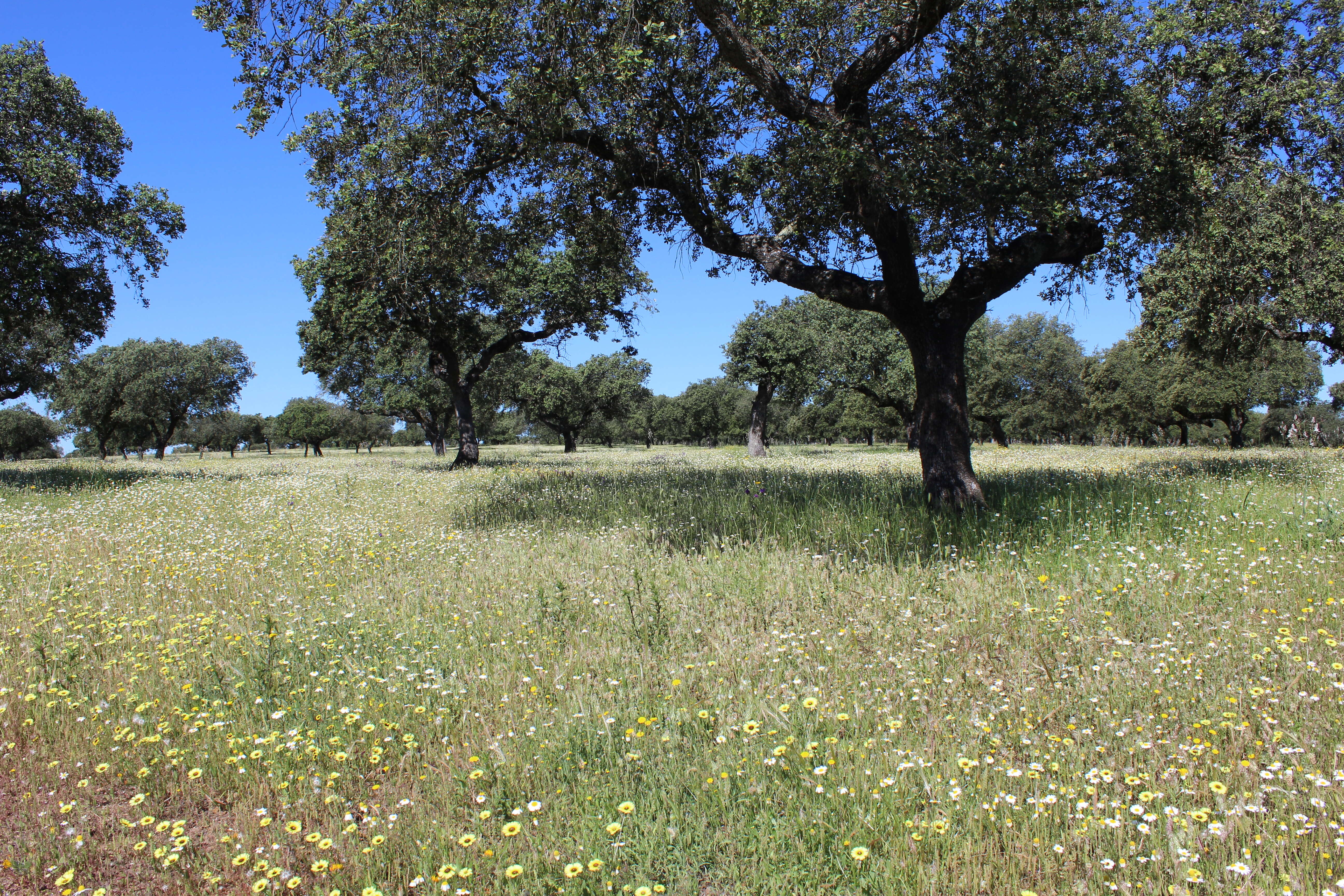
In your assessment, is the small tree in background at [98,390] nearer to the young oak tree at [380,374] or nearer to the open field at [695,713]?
the young oak tree at [380,374]

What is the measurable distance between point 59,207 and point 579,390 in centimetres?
5125

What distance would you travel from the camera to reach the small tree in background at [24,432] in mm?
79938

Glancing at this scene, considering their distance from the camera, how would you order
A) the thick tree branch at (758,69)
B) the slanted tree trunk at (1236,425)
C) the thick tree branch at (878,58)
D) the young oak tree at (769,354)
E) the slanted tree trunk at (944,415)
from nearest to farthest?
the thick tree branch at (758,69)
the thick tree branch at (878,58)
the slanted tree trunk at (944,415)
the young oak tree at (769,354)
the slanted tree trunk at (1236,425)

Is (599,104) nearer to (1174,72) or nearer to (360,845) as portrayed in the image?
(360,845)

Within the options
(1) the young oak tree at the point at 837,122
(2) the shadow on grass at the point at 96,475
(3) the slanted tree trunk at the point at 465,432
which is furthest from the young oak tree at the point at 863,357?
(2) the shadow on grass at the point at 96,475

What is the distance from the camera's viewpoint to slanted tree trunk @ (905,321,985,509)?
1015 cm

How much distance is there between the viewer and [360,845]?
304 cm

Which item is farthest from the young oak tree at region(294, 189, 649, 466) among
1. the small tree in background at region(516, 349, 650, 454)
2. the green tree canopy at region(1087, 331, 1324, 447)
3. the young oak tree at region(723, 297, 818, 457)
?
the green tree canopy at region(1087, 331, 1324, 447)

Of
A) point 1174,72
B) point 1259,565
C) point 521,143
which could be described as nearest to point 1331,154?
point 1174,72

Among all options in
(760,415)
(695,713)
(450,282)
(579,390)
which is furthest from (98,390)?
(695,713)

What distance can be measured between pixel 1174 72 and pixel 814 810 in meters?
15.2

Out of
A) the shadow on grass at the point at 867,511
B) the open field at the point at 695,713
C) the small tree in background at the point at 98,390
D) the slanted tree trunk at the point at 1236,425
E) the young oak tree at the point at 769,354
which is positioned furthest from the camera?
the small tree in background at the point at 98,390

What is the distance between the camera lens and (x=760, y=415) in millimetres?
39469

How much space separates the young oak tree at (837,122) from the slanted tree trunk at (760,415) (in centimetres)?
2705
